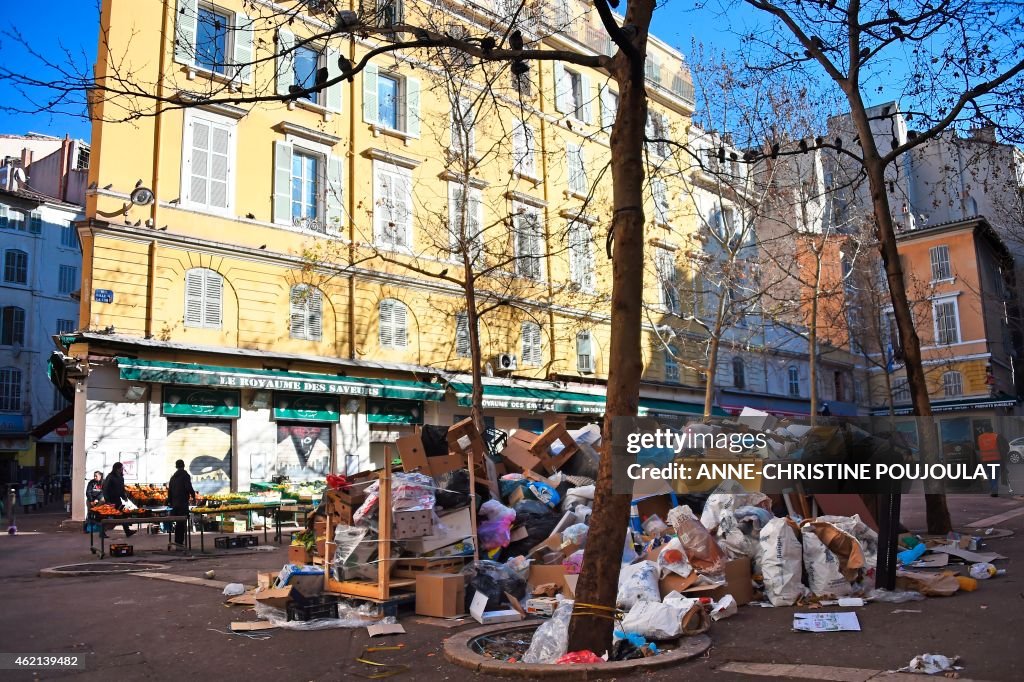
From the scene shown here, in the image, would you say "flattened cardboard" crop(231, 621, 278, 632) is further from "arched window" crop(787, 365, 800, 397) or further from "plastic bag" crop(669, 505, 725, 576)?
"arched window" crop(787, 365, 800, 397)

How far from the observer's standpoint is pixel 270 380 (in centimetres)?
1902

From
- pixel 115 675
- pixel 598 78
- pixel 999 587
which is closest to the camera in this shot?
pixel 115 675

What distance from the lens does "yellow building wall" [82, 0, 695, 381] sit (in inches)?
709

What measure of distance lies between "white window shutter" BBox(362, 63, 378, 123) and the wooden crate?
57.4ft

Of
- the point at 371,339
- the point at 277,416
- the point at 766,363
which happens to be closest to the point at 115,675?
the point at 277,416

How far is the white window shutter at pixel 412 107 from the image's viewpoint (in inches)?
945

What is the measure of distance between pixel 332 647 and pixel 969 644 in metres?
4.45

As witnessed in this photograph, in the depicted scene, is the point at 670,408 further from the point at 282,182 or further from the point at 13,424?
the point at 13,424

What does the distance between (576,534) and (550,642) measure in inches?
112

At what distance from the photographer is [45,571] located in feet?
35.1

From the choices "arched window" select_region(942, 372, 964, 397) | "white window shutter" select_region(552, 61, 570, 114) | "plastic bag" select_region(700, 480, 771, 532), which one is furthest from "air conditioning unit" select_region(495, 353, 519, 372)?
"arched window" select_region(942, 372, 964, 397)

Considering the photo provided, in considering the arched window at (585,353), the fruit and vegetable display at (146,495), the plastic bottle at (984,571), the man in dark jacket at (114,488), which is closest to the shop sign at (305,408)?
the fruit and vegetable display at (146,495)

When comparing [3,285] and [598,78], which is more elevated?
[598,78]

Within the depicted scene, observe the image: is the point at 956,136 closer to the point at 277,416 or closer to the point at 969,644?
the point at 969,644
